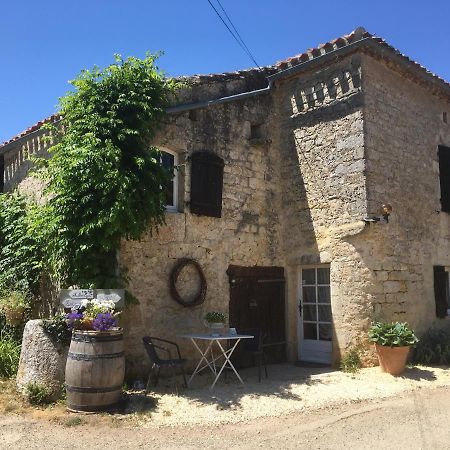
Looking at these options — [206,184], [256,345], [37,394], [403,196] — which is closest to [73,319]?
[37,394]

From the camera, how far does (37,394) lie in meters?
5.49

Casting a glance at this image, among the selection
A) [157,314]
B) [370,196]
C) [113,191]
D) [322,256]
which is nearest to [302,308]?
[322,256]

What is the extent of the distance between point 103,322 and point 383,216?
4899 millimetres

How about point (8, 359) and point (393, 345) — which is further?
point (393, 345)

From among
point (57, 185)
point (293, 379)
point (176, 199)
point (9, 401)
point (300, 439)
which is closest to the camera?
point (300, 439)

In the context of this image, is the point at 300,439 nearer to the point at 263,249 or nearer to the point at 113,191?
the point at 113,191

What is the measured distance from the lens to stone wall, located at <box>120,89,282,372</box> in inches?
274

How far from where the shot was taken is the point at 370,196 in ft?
25.7

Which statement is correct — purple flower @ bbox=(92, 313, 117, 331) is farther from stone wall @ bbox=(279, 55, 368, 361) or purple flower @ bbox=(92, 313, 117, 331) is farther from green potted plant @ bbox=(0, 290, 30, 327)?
stone wall @ bbox=(279, 55, 368, 361)

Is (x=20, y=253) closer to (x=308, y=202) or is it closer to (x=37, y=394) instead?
(x=37, y=394)

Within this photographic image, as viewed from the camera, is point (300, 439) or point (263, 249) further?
point (263, 249)

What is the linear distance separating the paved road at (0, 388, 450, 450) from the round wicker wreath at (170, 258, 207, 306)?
8.37 feet

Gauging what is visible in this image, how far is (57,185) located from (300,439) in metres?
4.43

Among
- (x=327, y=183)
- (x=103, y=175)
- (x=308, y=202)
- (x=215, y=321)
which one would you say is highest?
(x=327, y=183)
